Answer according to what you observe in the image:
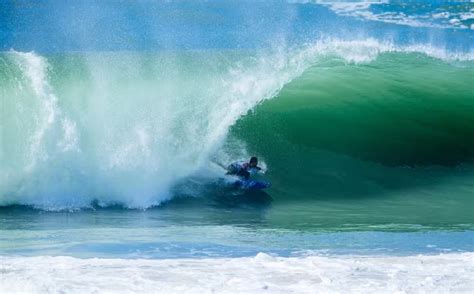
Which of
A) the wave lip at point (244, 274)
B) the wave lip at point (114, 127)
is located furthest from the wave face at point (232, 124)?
the wave lip at point (244, 274)

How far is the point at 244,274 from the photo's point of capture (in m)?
5.86

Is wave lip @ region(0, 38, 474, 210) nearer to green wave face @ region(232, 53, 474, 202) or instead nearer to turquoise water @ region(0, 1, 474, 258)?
turquoise water @ region(0, 1, 474, 258)

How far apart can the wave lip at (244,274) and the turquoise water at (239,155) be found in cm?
45

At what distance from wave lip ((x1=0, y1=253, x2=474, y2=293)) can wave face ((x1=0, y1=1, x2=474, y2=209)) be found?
327 cm

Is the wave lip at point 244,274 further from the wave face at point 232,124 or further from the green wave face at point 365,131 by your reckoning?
the green wave face at point 365,131

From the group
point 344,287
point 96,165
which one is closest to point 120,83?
point 96,165

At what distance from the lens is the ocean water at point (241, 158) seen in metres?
6.05

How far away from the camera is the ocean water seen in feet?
19.9

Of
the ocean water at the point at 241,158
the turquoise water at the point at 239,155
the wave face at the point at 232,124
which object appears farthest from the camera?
the wave face at the point at 232,124

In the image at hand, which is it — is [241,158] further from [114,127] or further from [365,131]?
[365,131]

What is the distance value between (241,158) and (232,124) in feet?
2.08

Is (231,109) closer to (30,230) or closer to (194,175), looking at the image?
(194,175)

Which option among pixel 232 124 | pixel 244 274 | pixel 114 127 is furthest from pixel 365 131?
pixel 244 274

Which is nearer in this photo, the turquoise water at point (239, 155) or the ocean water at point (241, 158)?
the ocean water at point (241, 158)
